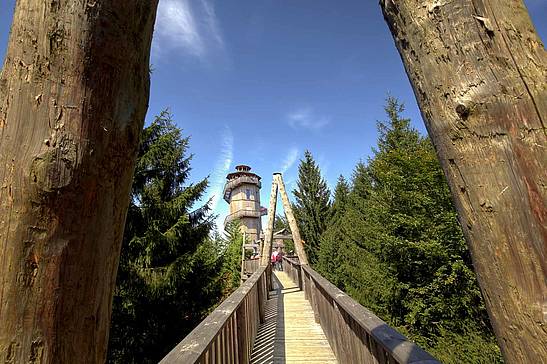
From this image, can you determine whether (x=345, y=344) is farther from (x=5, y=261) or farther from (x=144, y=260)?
(x=144, y=260)

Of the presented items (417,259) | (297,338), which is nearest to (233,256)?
(417,259)

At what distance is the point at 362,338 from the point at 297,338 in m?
2.76

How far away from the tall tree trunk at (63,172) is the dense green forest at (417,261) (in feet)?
25.5

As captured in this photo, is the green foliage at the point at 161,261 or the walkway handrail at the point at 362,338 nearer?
the walkway handrail at the point at 362,338

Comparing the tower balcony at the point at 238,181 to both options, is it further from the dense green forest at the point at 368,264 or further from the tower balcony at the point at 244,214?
the dense green forest at the point at 368,264

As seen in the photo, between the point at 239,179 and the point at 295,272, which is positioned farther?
the point at 239,179

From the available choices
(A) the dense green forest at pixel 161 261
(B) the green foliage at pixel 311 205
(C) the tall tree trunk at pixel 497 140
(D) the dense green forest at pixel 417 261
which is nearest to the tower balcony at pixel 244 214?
(B) the green foliage at pixel 311 205

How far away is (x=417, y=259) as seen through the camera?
11688 mm

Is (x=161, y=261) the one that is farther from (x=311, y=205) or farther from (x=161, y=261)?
(x=311, y=205)

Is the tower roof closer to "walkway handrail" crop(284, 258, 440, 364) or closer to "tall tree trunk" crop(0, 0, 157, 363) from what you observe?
"walkway handrail" crop(284, 258, 440, 364)

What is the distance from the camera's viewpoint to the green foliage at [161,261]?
8602mm

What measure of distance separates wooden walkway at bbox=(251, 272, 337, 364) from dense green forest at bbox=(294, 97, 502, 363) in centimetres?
367

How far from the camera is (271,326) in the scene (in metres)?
5.97

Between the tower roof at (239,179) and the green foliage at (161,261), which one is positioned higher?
the tower roof at (239,179)
